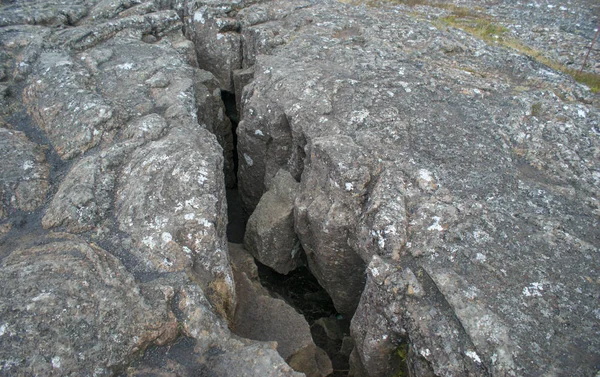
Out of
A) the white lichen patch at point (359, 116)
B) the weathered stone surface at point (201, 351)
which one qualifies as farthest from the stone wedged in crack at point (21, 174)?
the white lichen patch at point (359, 116)

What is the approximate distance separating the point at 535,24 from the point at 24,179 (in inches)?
466

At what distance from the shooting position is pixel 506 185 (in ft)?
17.6

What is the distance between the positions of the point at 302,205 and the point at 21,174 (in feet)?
11.8

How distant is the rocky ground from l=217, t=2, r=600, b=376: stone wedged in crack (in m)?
0.03

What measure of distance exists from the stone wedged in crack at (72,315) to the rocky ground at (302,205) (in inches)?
0.6

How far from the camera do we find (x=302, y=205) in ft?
19.5

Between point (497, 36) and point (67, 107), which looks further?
point (497, 36)

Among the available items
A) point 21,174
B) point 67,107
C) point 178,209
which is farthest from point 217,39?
point 178,209

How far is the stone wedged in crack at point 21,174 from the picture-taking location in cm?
500

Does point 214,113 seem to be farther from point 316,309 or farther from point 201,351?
point 201,351

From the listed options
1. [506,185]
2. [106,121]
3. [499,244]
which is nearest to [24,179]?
[106,121]

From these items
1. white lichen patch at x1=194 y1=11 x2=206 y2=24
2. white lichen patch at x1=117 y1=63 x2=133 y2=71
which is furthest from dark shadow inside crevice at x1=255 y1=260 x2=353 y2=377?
white lichen patch at x1=194 y1=11 x2=206 y2=24

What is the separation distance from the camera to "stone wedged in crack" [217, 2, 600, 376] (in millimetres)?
4023

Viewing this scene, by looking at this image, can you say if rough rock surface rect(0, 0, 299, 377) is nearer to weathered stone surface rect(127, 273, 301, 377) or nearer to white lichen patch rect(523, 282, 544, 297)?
weathered stone surface rect(127, 273, 301, 377)
